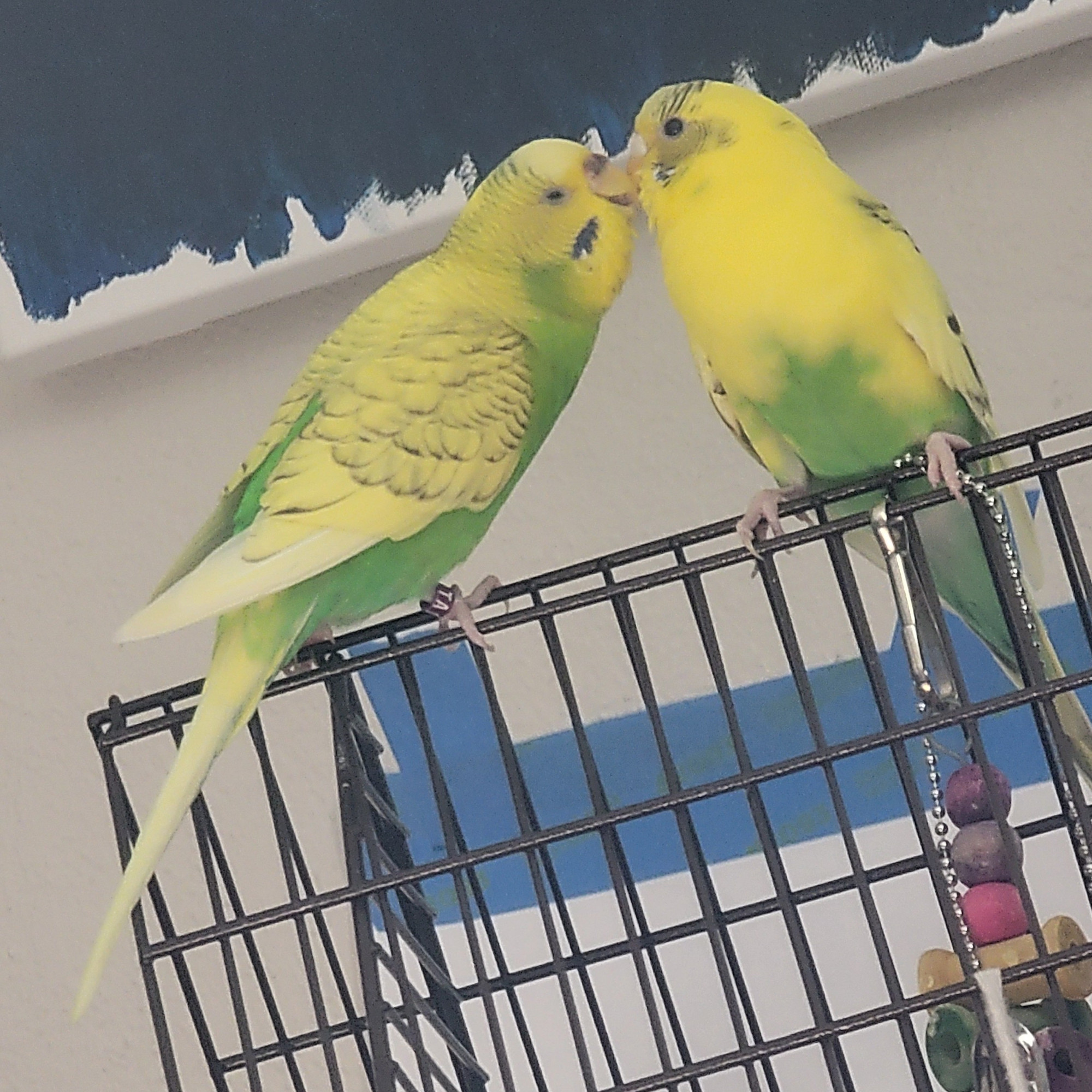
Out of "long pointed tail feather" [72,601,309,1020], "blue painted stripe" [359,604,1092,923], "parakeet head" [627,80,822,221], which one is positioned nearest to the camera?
"long pointed tail feather" [72,601,309,1020]

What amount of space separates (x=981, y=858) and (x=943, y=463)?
0.16 m

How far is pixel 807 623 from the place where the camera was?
0.79 m

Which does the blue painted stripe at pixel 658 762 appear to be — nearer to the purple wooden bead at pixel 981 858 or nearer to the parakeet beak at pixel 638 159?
the purple wooden bead at pixel 981 858

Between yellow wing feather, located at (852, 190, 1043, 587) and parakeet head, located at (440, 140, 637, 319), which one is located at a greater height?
parakeet head, located at (440, 140, 637, 319)

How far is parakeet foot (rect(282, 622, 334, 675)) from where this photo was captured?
0.52 m

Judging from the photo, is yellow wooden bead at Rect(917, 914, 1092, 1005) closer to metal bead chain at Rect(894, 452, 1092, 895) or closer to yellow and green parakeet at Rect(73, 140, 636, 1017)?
metal bead chain at Rect(894, 452, 1092, 895)

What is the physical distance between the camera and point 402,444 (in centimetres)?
50

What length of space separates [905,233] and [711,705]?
33cm

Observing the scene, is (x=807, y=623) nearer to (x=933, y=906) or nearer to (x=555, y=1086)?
(x=933, y=906)

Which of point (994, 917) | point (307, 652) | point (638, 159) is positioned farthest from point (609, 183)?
point (994, 917)

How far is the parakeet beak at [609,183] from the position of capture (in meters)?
0.57

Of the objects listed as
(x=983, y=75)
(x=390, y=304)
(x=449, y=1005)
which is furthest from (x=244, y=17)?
(x=449, y=1005)

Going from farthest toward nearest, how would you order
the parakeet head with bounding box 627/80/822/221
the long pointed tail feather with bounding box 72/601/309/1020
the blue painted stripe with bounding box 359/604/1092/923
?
→ 1. the blue painted stripe with bounding box 359/604/1092/923
2. the parakeet head with bounding box 627/80/822/221
3. the long pointed tail feather with bounding box 72/601/309/1020

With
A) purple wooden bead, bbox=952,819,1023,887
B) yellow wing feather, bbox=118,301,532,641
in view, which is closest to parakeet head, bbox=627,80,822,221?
yellow wing feather, bbox=118,301,532,641
